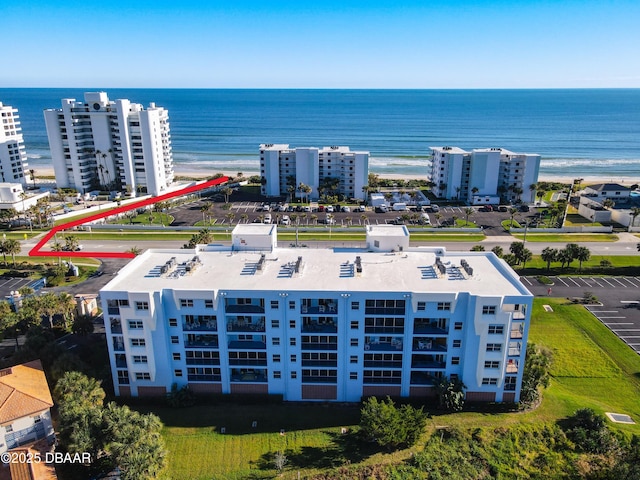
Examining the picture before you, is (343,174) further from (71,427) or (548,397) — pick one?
(71,427)

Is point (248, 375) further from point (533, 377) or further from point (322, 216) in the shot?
point (322, 216)

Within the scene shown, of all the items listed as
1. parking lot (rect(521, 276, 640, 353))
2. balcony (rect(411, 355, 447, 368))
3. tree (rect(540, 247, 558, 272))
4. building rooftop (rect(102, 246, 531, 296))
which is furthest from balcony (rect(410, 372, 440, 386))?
tree (rect(540, 247, 558, 272))

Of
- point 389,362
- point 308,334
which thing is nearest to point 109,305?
point 308,334

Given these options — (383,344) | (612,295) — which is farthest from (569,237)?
(383,344)

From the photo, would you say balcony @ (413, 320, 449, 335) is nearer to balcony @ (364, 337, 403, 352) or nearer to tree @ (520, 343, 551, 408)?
balcony @ (364, 337, 403, 352)

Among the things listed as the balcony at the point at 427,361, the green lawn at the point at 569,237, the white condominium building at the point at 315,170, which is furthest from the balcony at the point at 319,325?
the white condominium building at the point at 315,170

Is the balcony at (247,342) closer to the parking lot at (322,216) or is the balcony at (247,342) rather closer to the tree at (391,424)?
the tree at (391,424)

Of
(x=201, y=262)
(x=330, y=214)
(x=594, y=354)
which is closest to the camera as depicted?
(x=201, y=262)
